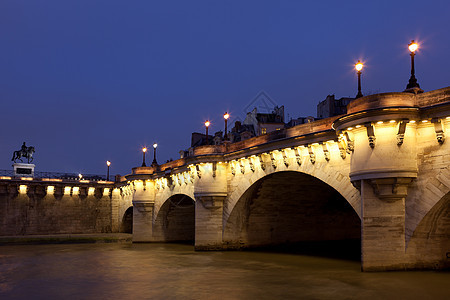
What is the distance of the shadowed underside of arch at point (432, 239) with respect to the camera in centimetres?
1723

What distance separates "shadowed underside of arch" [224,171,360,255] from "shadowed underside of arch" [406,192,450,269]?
10.3 metres

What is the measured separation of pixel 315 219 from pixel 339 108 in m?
18.0

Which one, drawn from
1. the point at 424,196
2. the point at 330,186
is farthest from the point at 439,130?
the point at 330,186

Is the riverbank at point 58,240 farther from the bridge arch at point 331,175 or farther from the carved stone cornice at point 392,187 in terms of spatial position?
the carved stone cornice at point 392,187

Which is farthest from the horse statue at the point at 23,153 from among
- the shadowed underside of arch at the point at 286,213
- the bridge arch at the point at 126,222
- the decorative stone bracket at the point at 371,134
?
the decorative stone bracket at the point at 371,134

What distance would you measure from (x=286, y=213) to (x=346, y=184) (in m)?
12.7

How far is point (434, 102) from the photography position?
16672 millimetres

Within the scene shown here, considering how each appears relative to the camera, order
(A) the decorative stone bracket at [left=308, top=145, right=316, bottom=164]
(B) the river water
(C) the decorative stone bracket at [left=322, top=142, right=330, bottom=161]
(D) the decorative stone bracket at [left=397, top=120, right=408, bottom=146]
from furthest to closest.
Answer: (A) the decorative stone bracket at [left=308, top=145, right=316, bottom=164], (C) the decorative stone bracket at [left=322, top=142, right=330, bottom=161], (D) the decorative stone bracket at [left=397, top=120, right=408, bottom=146], (B) the river water

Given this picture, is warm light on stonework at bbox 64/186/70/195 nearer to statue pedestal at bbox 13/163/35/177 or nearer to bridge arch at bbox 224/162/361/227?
statue pedestal at bbox 13/163/35/177

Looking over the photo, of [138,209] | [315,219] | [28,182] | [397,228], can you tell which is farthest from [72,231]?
[397,228]

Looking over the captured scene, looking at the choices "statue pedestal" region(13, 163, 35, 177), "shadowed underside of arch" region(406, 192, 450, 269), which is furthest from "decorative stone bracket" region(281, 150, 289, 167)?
"statue pedestal" region(13, 163, 35, 177)

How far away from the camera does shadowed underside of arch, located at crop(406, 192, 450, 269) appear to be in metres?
17.2

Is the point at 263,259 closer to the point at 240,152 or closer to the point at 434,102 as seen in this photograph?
the point at 240,152

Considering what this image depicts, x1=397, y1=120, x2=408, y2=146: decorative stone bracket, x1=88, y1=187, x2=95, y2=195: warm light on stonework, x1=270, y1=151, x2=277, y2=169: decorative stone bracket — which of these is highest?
x1=397, y1=120, x2=408, y2=146: decorative stone bracket
